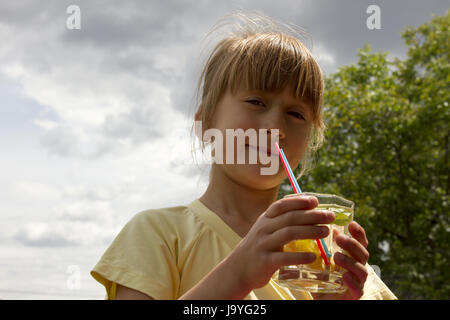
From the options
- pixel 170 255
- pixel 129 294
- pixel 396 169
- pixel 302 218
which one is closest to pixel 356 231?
pixel 302 218

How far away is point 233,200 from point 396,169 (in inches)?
305

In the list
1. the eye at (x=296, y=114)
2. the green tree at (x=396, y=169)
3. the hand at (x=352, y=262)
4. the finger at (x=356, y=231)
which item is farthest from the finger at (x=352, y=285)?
the green tree at (x=396, y=169)

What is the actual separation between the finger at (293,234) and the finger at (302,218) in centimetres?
1

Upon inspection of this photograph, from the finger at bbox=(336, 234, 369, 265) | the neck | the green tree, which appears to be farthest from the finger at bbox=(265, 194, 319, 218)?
the green tree

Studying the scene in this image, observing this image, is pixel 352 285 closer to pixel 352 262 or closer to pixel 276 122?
pixel 352 262

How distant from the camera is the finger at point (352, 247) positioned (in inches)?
47.3

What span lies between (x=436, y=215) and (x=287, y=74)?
7.86 meters

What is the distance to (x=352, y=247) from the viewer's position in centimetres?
121

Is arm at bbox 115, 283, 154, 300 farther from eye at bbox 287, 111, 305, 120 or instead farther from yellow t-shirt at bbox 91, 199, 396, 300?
eye at bbox 287, 111, 305, 120

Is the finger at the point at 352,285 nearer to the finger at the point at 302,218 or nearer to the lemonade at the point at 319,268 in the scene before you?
the lemonade at the point at 319,268

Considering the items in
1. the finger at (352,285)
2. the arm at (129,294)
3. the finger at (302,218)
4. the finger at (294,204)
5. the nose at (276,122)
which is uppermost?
the nose at (276,122)

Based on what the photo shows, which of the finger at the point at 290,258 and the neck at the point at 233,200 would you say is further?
the neck at the point at 233,200

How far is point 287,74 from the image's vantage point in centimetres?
166

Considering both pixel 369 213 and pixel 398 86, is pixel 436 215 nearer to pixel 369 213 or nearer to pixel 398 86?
pixel 369 213
